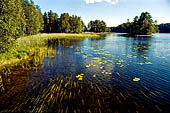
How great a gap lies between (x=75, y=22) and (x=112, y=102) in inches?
4183

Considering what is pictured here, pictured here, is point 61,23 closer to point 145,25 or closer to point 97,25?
point 97,25

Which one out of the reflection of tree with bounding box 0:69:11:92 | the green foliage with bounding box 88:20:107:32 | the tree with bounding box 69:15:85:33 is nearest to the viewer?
the reflection of tree with bounding box 0:69:11:92

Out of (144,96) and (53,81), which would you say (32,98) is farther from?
(144,96)

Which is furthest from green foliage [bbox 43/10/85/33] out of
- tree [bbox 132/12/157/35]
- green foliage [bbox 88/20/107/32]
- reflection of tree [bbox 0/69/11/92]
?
reflection of tree [bbox 0/69/11/92]

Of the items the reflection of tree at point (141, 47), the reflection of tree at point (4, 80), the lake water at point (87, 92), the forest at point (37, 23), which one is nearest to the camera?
the lake water at point (87, 92)

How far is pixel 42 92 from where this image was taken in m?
9.01

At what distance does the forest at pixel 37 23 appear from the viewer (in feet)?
44.2

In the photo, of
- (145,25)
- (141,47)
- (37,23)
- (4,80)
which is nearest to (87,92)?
(4,80)

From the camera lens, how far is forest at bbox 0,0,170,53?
44.2 feet

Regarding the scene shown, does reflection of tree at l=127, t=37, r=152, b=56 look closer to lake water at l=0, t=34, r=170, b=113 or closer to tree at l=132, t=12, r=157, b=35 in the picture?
lake water at l=0, t=34, r=170, b=113

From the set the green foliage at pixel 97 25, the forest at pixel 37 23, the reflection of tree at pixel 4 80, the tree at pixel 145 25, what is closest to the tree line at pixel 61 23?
the forest at pixel 37 23

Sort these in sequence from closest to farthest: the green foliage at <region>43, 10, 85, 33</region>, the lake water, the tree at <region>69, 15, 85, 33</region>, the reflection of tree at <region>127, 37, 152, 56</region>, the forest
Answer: the lake water, the forest, the reflection of tree at <region>127, 37, 152, 56</region>, the green foliage at <region>43, 10, 85, 33</region>, the tree at <region>69, 15, 85, 33</region>

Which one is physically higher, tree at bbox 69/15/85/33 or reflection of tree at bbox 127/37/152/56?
tree at bbox 69/15/85/33

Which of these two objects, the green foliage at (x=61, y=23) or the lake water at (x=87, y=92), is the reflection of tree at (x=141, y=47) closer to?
the lake water at (x=87, y=92)
